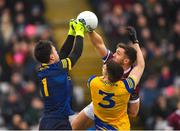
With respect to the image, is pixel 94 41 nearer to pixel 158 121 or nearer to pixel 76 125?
pixel 76 125

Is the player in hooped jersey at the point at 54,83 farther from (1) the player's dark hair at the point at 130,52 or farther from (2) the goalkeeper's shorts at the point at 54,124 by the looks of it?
(1) the player's dark hair at the point at 130,52

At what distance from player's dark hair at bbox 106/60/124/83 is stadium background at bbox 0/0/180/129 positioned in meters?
5.27

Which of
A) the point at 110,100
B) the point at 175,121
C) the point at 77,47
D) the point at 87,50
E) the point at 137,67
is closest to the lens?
the point at 110,100

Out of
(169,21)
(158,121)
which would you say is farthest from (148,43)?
(158,121)

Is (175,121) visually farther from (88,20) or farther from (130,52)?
(88,20)

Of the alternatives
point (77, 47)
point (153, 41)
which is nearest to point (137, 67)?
point (77, 47)

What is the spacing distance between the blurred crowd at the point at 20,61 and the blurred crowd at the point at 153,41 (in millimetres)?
1550

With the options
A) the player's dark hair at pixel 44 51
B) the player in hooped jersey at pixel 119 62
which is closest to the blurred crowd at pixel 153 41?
the player in hooped jersey at pixel 119 62

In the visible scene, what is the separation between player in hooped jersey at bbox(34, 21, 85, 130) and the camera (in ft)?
29.6

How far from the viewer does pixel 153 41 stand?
647 inches

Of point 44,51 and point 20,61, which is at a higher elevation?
point 44,51

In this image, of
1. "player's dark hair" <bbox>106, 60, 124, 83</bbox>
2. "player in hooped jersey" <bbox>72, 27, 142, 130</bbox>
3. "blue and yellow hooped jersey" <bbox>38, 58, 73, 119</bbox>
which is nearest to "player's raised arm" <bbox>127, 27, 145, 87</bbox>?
"player in hooped jersey" <bbox>72, 27, 142, 130</bbox>

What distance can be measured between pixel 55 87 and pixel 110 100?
69 cm

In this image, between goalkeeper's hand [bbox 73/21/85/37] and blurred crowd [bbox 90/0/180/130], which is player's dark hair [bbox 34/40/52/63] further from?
blurred crowd [bbox 90/0/180/130]
